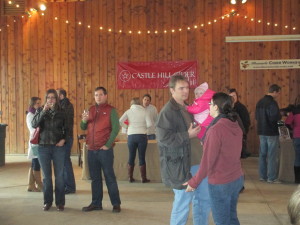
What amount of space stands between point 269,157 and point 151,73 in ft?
14.4

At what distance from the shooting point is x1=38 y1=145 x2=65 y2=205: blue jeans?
15.7 ft

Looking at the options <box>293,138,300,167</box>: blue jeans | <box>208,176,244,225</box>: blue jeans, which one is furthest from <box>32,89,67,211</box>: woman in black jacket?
<box>293,138,300,167</box>: blue jeans

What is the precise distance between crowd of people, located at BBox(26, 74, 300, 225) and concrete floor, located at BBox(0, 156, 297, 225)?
187 mm

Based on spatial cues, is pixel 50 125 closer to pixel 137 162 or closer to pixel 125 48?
pixel 137 162

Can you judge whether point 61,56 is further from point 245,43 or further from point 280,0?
point 280,0

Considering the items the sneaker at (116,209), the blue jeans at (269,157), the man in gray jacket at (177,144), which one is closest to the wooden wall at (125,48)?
the blue jeans at (269,157)

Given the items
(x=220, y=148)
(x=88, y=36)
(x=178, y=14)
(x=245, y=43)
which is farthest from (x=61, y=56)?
(x=220, y=148)

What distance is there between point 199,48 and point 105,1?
2744mm

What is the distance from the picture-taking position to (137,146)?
6648mm

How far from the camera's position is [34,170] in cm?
594

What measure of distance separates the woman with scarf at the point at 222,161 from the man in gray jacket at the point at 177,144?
211 millimetres

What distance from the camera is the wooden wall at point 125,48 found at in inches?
385

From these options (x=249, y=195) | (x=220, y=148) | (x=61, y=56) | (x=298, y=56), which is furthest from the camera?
(x=61, y=56)

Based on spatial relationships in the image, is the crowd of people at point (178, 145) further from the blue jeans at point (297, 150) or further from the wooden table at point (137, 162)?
the wooden table at point (137, 162)
